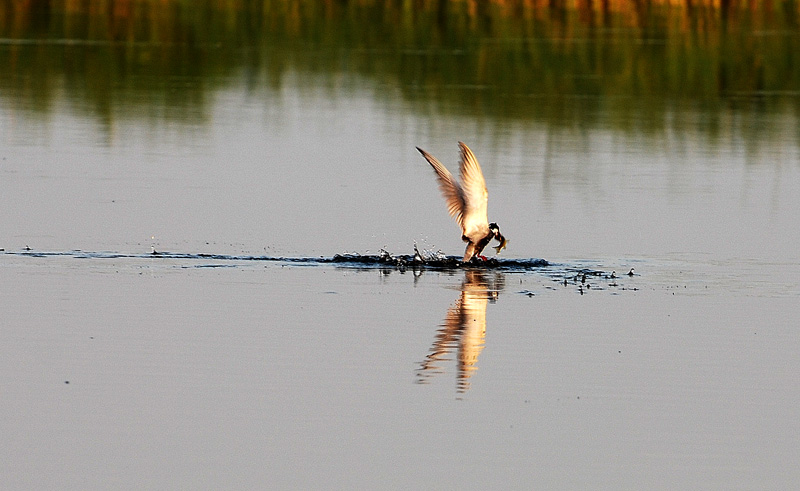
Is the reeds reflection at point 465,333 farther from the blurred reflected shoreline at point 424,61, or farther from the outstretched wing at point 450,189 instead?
the blurred reflected shoreline at point 424,61

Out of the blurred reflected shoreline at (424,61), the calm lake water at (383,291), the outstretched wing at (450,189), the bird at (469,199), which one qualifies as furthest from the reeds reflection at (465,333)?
the blurred reflected shoreline at (424,61)

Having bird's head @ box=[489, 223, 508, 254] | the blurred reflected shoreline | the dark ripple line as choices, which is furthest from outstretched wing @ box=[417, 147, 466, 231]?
the blurred reflected shoreline

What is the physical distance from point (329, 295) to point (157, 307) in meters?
1.34

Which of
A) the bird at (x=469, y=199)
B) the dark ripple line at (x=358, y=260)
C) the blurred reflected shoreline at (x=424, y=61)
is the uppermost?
the blurred reflected shoreline at (x=424, y=61)

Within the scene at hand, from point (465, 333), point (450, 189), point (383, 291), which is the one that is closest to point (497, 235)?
point (450, 189)

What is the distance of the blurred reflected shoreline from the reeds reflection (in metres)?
11.4

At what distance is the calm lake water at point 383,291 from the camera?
850 cm

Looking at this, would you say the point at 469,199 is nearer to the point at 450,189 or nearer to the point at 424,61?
the point at 450,189

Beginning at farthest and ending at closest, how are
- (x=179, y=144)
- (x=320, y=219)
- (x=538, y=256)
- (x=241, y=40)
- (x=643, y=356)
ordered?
(x=241, y=40) < (x=179, y=144) < (x=320, y=219) < (x=538, y=256) < (x=643, y=356)

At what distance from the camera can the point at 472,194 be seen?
13.7 meters

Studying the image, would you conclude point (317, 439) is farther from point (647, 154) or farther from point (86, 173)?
point (647, 154)

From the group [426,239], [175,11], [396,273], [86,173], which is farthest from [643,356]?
[175,11]

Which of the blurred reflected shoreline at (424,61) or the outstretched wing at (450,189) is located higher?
the blurred reflected shoreline at (424,61)

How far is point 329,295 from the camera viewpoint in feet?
41.0
